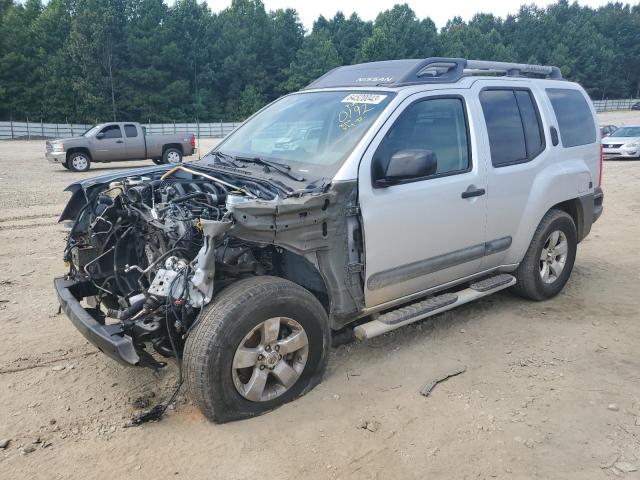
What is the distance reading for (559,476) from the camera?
9.15 ft

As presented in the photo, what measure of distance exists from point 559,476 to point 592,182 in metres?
3.56

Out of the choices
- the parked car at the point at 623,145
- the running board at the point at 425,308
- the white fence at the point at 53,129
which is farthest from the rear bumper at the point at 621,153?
the white fence at the point at 53,129

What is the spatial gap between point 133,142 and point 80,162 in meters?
1.97

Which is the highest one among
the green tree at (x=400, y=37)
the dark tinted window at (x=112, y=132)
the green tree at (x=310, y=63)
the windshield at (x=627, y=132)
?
the green tree at (x=400, y=37)

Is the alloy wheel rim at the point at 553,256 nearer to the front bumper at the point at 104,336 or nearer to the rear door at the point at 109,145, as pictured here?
the front bumper at the point at 104,336

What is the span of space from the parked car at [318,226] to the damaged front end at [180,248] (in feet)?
0.04

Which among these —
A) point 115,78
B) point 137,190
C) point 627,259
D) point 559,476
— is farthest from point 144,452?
point 115,78

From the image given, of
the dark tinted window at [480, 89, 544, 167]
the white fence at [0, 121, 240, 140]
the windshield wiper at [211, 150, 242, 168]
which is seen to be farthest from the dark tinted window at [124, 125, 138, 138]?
the dark tinted window at [480, 89, 544, 167]

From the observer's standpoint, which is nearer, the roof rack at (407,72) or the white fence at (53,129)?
the roof rack at (407,72)

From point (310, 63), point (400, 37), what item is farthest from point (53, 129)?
point (400, 37)

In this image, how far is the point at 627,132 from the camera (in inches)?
798

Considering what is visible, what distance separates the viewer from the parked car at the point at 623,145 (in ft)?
62.6

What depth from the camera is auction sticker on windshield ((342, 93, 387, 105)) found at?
12.6 ft

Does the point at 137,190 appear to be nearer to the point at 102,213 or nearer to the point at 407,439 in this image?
the point at 102,213
